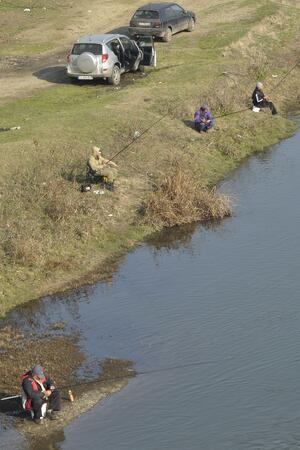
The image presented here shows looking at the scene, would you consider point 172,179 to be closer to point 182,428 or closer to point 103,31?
point 182,428

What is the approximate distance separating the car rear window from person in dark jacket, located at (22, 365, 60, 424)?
19.9 metres

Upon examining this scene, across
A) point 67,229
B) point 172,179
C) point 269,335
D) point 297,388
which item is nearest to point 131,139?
point 172,179

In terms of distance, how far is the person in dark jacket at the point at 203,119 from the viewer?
3259 cm

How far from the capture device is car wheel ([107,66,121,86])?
117ft

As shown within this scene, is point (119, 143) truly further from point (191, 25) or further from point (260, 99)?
point (191, 25)

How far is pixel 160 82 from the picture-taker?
3644cm

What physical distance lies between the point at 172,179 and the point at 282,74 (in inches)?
664

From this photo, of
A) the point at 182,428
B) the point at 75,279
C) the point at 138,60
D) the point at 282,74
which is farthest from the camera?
the point at 282,74

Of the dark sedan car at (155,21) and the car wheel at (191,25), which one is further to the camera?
the car wheel at (191,25)

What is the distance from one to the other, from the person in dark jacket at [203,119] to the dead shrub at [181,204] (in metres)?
6.03

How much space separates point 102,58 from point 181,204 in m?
10.4

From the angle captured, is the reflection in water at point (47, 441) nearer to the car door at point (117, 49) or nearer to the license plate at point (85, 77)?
the license plate at point (85, 77)

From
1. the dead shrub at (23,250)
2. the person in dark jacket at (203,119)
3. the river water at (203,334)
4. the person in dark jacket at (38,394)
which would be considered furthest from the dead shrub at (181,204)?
the person in dark jacket at (38,394)

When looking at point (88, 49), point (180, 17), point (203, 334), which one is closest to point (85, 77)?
point (88, 49)
